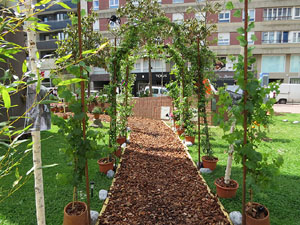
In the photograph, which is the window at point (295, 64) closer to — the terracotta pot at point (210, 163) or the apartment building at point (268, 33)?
the apartment building at point (268, 33)

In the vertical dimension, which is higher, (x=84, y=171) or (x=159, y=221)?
(x=84, y=171)

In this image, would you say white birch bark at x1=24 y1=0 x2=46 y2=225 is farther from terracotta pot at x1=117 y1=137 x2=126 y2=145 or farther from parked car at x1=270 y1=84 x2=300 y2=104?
parked car at x1=270 y1=84 x2=300 y2=104

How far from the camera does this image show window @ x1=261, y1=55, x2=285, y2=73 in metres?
23.9

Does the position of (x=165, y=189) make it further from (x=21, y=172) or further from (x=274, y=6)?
(x=274, y=6)

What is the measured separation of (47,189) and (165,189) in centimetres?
213

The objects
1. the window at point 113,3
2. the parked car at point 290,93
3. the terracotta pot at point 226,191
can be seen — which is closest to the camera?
the terracotta pot at point 226,191

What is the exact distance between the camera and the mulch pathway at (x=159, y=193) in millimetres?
3188

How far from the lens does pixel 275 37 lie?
76.8 feet

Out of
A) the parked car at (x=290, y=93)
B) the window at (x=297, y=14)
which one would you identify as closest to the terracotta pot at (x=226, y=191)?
the parked car at (x=290, y=93)

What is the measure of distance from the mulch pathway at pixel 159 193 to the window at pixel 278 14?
2330 cm

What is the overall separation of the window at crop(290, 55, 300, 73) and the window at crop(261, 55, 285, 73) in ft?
2.85

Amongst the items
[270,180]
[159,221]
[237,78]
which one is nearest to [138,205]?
[159,221]

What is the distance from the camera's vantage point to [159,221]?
10.2ft

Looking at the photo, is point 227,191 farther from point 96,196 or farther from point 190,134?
point 190,134
